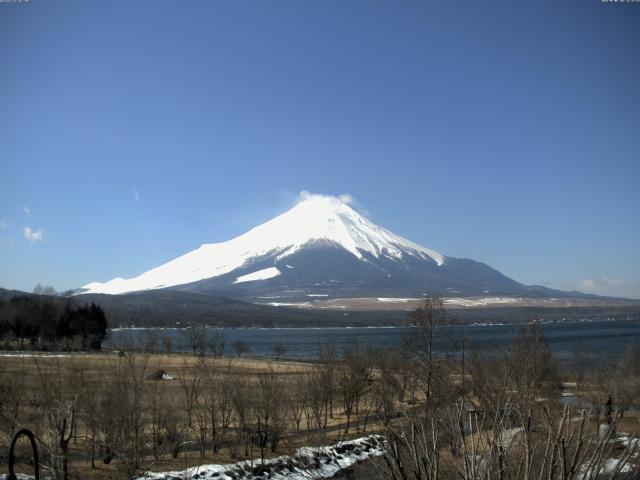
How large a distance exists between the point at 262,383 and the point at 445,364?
61.4 ft

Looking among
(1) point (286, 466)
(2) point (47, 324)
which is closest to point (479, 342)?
(2) point (47, 324)

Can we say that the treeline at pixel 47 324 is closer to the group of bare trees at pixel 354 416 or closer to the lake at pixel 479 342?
the lake at pixel 479 342

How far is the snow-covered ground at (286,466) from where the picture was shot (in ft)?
63.2

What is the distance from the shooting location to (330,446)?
25016mm

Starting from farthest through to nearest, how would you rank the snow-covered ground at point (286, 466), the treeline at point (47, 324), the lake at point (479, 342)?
the treeline at point (47, 324), the lake at point (479, 342), the snow-covered ground at point (286, 466)

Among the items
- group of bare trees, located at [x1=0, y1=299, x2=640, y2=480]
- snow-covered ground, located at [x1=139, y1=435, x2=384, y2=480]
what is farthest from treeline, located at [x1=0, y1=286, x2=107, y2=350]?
snow-covered ground, located at [x1=139, y1=435, x2=384, y2=480]

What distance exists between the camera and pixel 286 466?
22219 millimetres

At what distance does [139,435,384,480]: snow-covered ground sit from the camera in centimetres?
1925

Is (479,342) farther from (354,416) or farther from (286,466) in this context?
(286,466)

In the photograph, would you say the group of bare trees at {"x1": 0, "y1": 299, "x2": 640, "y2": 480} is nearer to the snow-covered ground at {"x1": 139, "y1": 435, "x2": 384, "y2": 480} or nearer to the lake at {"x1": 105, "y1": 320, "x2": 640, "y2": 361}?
the snow-covered ground at {"x1": 139, "y1": 435, "x2": 384, "y2": 480}

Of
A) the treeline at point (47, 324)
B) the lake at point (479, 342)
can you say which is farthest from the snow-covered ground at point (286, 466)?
the treeline at point (47, 324)

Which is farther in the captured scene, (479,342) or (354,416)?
(479,342)

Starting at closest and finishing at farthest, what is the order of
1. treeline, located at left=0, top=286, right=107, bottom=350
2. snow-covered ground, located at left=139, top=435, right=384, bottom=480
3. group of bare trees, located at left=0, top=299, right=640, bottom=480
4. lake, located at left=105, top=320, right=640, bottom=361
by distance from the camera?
group of bare trees, located at left=0, top=299, right=640, bottom=480
snow-covered ground, located at left=139, top=435, right=384, bottom=480
lake, located at left=105, top=320, right=640, bottom=361
treeline, located at left=0, top=286, right=107, bottom=350

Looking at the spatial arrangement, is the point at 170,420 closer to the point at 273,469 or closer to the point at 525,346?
the point at 273,469
